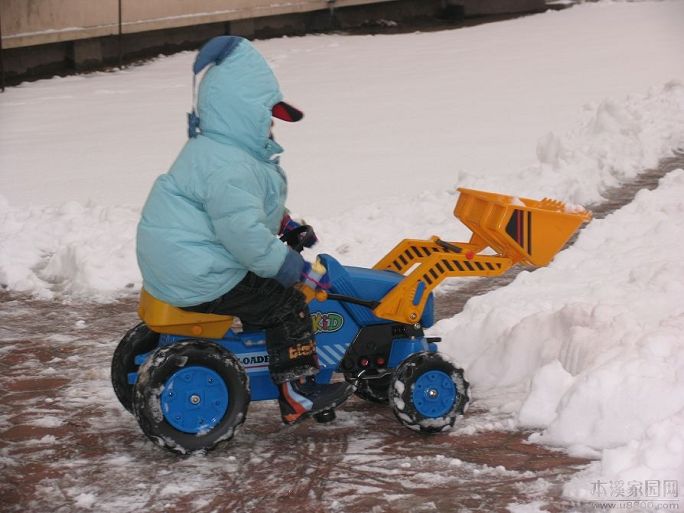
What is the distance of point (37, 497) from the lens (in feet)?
13.5

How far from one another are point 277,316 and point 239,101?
868 millimetres

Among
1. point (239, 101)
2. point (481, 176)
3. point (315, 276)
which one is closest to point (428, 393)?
point (315, 276)

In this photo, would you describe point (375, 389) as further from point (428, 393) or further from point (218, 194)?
point (218, 194)

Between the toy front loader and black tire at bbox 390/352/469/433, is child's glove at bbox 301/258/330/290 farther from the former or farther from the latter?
black tire at bbox 390/352/469/433

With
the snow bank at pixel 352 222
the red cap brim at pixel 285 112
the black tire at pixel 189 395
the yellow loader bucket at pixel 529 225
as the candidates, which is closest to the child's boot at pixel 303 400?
the black tire at pixel 189 395

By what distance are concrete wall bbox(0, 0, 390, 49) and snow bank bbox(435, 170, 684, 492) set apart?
10.3 meters

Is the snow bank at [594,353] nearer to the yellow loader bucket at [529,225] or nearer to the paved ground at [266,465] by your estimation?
the paved ground at [266,465]

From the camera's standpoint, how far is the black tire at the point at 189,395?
4340 mm

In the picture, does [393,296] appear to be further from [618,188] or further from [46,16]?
[46,16]

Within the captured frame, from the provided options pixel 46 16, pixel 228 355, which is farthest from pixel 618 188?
pixel 46 16

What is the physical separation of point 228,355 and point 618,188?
4.98 m

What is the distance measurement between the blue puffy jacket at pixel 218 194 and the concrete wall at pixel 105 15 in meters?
11.2

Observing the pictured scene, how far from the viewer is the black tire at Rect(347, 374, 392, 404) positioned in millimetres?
4965

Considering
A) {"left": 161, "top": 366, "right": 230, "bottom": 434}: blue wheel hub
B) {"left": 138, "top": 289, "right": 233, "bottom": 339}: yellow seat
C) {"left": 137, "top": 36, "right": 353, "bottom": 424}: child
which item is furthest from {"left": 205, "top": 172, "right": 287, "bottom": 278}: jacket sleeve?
{"left": 161, "top": 366, "right": 230, "bottom": 434}: blue wheel hub
